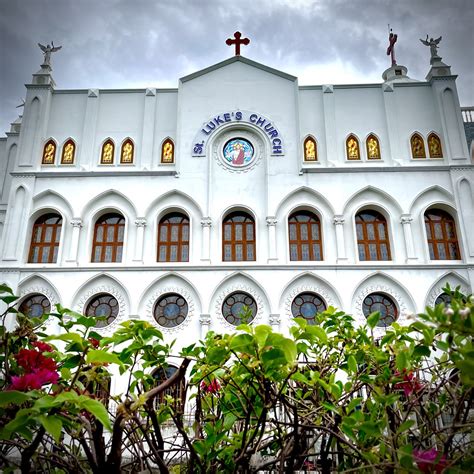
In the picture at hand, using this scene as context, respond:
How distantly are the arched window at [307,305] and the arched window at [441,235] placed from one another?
4035mm

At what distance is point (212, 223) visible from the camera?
1575 centimetres

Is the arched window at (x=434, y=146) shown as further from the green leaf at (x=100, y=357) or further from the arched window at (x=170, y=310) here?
the green leaf at (x=100, y=357)

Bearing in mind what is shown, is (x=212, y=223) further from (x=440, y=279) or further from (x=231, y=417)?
(x=231, y=417)

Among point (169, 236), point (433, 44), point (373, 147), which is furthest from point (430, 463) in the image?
point (433, 44)

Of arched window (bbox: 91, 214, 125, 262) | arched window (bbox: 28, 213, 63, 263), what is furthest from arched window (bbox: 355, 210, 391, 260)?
arched window (bbox: 28, 213, 63, 263)

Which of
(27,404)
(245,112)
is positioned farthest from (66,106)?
(27,404)

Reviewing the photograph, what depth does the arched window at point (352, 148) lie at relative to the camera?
54.2 ft

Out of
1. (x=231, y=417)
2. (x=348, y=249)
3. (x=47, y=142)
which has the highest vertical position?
(x=47, y=142)

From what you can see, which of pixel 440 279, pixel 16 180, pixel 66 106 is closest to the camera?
pixel 440 279

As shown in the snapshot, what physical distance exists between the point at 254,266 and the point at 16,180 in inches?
352

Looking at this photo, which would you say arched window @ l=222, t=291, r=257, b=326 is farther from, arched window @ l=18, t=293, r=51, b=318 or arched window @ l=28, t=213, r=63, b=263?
arched window @ l=28, t=213, r=63, b=263

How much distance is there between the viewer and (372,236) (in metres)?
15.8

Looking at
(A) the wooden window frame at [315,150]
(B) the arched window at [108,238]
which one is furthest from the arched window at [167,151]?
(A) the wooden window frame at [315,150]

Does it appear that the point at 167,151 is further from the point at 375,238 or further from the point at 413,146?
the point at 413,146
